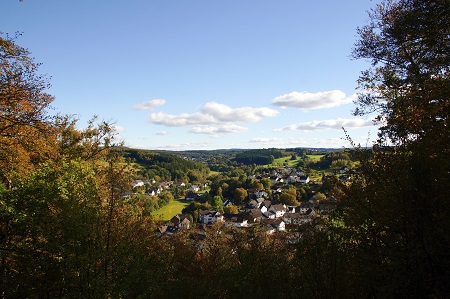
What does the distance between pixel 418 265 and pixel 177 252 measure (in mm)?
18031

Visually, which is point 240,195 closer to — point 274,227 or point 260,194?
point 260,194

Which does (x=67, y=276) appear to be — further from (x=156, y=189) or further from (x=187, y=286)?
(x=156, y=189)

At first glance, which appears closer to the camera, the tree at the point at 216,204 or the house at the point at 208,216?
the house at the point at 208,216

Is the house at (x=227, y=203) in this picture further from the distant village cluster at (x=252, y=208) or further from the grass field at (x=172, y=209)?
the grass field at (x=172, y=209)

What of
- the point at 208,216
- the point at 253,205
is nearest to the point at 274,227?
the point at 208,216

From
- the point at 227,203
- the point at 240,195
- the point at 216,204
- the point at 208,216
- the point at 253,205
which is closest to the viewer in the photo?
the point at 208,216

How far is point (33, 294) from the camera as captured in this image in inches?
376

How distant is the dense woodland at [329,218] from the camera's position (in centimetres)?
663

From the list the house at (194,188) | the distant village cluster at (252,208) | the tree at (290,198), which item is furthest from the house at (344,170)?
the house at (194,188)

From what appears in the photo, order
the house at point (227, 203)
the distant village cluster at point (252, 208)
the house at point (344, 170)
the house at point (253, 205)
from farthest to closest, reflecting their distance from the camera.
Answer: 1. the house at point (227, 203)
2. the house at point (253, 205)
3. the distant village cluster at point (252, 208)
4. the house at point (344, 170)

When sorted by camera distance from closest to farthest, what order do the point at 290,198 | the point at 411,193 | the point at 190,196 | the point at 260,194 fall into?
the point at 411,193 → the point at 290,198 → the point at 260,194 → the point at 190,196

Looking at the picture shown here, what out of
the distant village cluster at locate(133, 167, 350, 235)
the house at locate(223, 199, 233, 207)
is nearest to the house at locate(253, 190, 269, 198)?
the distant village cluster at locate(133, 167, 350, 235)

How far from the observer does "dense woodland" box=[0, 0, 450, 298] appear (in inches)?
261

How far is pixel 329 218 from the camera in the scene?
9852mm
